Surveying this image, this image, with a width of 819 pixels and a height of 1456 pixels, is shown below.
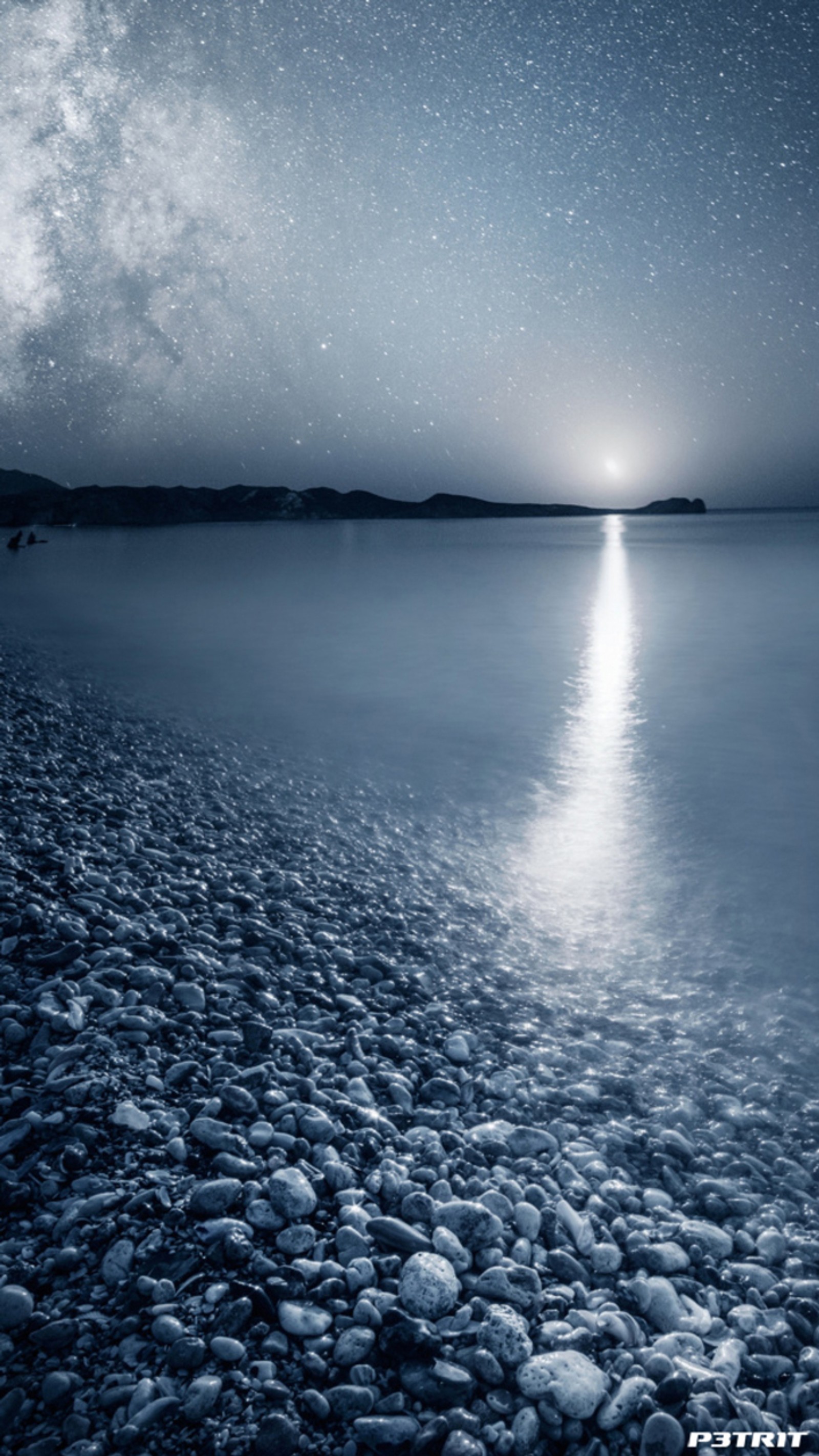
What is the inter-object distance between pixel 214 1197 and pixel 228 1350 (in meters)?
0.58

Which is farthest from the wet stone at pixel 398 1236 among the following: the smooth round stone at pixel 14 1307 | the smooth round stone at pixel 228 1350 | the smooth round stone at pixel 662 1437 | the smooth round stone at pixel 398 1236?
the smooth round stone at pixel 14 1307

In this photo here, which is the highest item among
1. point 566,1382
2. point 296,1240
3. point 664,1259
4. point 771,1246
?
point 296,1240

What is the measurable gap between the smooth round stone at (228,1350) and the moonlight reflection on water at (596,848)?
3.34 metres

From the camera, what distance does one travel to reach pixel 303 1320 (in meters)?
2.38

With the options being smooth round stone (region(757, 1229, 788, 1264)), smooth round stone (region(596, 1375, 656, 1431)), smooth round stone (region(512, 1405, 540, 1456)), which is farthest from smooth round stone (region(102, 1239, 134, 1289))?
smooth round stone (region(757, 1229, 788, 1264))

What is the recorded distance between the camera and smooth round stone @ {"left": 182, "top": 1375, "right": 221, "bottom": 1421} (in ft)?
6.92

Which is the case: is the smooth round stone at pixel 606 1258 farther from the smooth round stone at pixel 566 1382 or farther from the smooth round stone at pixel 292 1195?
the smooth round stone at pixel 292 1195

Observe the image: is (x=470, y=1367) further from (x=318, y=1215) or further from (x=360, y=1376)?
(x=318, y=1215)

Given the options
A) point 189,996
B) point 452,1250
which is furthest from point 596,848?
point 452,1250

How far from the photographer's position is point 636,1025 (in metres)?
4.46

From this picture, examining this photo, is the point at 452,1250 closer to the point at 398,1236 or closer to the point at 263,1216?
the point at 398,1236

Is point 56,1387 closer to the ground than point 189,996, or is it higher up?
closer to the ground

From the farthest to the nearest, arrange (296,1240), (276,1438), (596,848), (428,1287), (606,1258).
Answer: (596,848), (606,1258), (296,1240), (428,1287), (276,1438)

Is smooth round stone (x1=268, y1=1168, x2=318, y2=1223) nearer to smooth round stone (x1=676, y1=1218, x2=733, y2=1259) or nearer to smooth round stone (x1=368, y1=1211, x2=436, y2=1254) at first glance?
smooth round stone (x1=368, y1=1211, x2=436, y2=1254)
